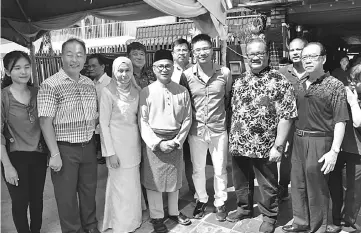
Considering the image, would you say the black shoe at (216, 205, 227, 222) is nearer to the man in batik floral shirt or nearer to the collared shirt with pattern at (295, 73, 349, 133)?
the man in batik floral shirt

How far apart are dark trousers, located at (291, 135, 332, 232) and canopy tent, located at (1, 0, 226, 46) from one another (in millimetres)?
2011

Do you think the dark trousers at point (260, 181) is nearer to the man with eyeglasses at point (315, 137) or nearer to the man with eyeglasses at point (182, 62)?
the man with eyeglasses at point (315, 137)

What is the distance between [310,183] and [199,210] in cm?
124

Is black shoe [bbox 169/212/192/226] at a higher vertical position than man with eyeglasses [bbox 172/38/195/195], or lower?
lower

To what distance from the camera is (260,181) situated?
2.96 meters

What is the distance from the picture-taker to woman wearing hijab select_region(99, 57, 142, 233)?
273 cm

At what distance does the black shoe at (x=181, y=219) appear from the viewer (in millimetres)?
3082

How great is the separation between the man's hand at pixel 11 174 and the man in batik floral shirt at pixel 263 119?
6.53 feet

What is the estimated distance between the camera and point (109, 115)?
2.74 meters

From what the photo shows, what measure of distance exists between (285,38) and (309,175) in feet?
15.8

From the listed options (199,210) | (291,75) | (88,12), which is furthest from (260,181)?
(88,12)

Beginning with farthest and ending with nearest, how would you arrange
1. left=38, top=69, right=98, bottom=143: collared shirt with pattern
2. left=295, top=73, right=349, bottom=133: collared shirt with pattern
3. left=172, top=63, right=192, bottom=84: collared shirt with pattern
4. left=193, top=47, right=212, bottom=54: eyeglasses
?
1. left=172, top=63, right=192, bottom=84: collared shirt with pattern
2. left=193, top=47, right=212, bottom=54: eyeglasses
3. left=295, top=73, right=349, bottom=133: collared shirt with pattern
4. left=38, top=69, right=98, bottom=143: collared shirt with pattern

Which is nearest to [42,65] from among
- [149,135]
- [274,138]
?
[149,135]

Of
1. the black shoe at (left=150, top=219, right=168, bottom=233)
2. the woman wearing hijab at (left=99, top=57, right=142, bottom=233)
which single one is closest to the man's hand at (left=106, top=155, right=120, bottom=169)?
the woman wearing hijab at (left=99, top=57, right=142, bottom=233)
